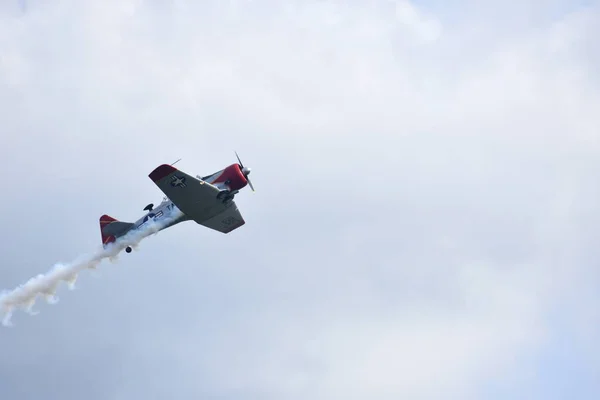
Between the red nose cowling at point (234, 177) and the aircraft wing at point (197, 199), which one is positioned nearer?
the aircraft wing at point (197, 199)

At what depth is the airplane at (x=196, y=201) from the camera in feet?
219

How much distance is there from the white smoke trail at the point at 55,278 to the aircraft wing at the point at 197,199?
2737 millimetres

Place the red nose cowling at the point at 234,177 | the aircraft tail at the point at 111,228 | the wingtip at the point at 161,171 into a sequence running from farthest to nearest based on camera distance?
the aircraft tail at the point at 111,228 → the red nose cowling at the point at 234,177 → the wingtip at the point at 161,171

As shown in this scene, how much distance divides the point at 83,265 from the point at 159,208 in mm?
5440

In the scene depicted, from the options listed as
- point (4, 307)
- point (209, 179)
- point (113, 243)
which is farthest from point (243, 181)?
point (4, 307)

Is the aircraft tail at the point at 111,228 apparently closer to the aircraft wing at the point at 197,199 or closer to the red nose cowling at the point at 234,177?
the aircraft wing at the point at 197,199

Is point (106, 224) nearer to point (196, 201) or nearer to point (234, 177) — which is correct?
point (196, 201)

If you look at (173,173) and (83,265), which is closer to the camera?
(173,173)

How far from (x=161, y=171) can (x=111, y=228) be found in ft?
21.3

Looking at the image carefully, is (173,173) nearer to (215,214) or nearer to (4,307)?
(215,214)

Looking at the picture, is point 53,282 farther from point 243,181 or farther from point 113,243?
point 243,181

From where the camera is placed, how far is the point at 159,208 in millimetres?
70188

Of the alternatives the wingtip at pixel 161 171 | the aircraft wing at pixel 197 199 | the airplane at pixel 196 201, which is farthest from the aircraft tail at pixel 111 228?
the wingtip at pixel 161 171

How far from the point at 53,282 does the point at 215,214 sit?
9.86 meters
